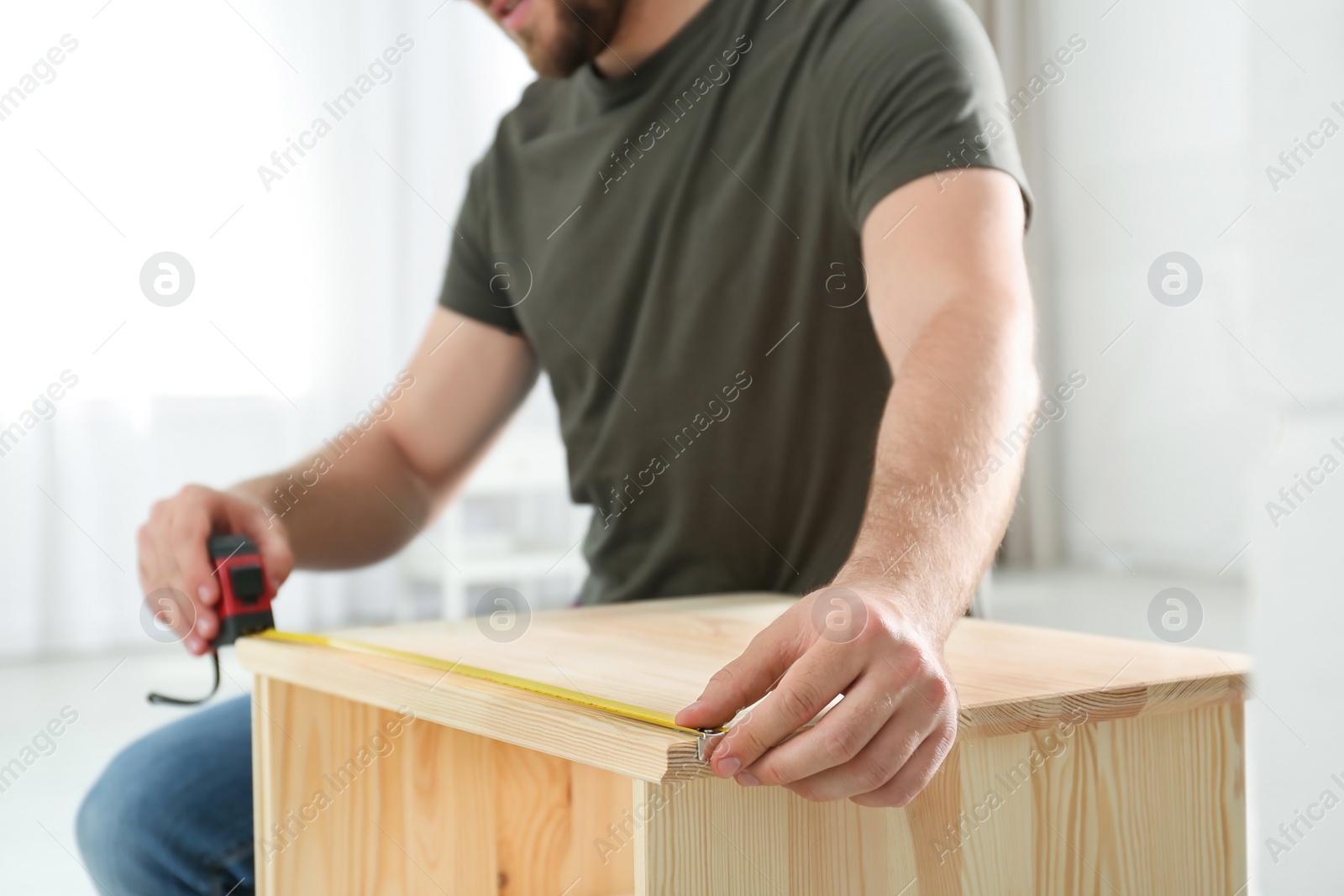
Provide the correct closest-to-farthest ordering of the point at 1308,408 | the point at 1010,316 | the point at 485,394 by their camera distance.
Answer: the point at 1010,316
the point at 1308,408
the point at 485,394

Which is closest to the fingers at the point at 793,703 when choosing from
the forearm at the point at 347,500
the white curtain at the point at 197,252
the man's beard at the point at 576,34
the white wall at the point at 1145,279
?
the forearm at the point at 347,500

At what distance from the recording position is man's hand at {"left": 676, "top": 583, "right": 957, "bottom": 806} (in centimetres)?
42

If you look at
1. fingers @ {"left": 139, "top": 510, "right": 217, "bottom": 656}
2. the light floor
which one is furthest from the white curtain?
fingers @ {"left": 139, "top": 510, "right": 217, "bottom": 656}

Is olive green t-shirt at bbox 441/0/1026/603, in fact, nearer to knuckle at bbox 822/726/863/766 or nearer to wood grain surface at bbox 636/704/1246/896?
wood grain surface at bbox 636/704/1246/896

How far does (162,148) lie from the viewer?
2.92 m

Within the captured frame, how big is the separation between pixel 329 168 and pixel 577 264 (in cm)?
232

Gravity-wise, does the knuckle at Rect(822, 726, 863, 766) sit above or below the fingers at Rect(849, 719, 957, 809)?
above

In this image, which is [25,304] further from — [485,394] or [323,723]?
[323,723]

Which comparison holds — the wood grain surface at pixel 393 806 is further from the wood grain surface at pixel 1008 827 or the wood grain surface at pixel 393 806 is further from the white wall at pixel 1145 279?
the white wall at pixel 1145 279

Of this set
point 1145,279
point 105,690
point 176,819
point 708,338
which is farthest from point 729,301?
point 1145,279

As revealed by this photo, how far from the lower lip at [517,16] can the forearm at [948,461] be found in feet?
2.13

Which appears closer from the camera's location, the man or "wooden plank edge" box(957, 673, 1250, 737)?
"wooden plank edge" box(957, 673, 1250, 737)

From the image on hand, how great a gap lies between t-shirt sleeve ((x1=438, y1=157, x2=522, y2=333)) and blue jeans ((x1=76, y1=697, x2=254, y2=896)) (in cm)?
50

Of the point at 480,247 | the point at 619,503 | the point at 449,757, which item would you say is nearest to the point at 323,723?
the point at 449,757
